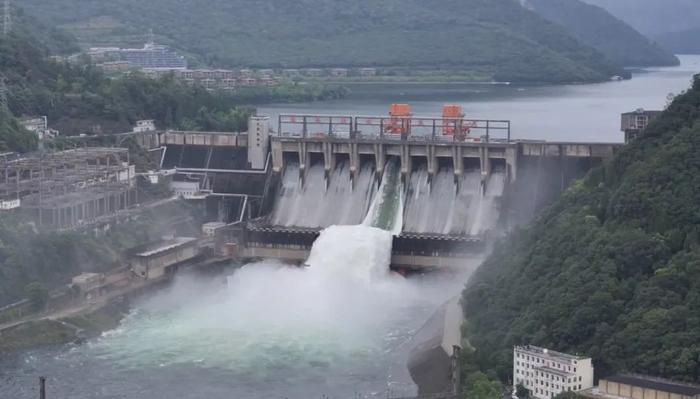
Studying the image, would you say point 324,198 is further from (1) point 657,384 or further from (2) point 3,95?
(1) point 657,384

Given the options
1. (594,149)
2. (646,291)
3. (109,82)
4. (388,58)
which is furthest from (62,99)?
(388,58)

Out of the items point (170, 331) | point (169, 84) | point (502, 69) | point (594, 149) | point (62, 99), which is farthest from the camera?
point (502, 69)

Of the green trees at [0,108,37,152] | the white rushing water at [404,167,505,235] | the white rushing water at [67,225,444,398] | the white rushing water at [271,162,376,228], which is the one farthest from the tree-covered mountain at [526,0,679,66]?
the white rushing water at [67,225,444,398]

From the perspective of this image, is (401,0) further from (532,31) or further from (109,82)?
(109,82)

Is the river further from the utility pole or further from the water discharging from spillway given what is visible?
the utility pole

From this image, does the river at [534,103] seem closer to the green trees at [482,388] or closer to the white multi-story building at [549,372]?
the green trees at [482,388]

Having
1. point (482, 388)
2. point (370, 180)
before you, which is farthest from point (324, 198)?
point (482, 388)
